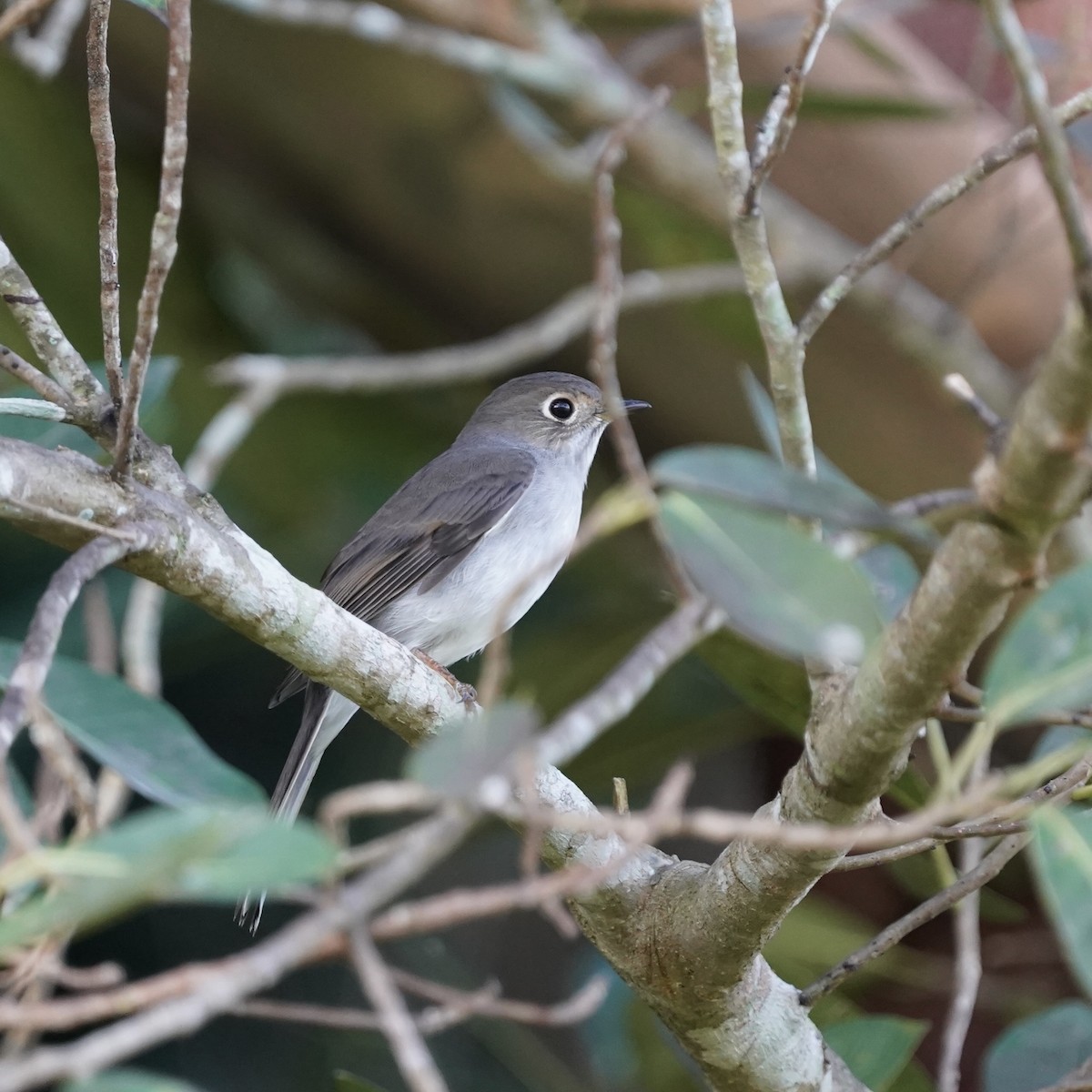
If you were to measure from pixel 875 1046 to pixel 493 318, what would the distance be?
10.8 ft

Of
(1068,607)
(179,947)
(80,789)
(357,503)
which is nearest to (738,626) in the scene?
(1068,607)

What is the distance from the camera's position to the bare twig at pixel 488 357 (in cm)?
348

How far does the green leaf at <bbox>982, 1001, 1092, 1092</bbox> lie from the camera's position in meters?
2.48

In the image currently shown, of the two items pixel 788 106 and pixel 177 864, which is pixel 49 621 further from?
pixel 788 106

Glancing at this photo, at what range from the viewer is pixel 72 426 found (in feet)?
7.23

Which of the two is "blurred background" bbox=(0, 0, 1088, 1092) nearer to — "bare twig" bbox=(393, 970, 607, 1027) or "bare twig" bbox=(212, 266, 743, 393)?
"bare twig" bbox=(212, 266, 743, 393)

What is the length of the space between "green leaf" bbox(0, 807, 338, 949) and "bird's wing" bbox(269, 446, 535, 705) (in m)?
2.52

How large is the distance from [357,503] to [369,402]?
0.42 metres

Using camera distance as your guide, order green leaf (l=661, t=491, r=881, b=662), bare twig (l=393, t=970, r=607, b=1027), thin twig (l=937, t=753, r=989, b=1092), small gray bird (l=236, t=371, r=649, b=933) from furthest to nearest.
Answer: small gray bird (l=236, t=371, r=649, b=933)
thin twig (l=937, t=753, r=989, b=1092)
bare twig (l=393, t=970, r=607, b=1027)
green leaf (l=661, t=491, r=881, b=662)

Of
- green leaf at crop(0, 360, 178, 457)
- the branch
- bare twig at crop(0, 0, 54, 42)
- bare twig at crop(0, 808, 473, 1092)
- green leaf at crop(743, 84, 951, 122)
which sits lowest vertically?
bare twig at crop(0, 808, 473, 1092)

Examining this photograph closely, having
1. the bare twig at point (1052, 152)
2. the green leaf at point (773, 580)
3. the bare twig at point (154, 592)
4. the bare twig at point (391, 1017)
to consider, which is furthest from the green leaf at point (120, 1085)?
the bare twig at point (154, 592)

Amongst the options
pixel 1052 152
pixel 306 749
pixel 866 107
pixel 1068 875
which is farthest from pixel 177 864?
pixel 866 107

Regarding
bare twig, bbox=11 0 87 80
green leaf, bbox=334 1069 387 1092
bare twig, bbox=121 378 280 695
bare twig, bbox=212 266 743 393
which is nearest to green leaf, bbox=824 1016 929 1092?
green leaf, bbox=334 1069 387 1092

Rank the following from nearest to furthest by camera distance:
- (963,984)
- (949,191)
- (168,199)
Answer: (168,199) → (949,191) → (963,984)
